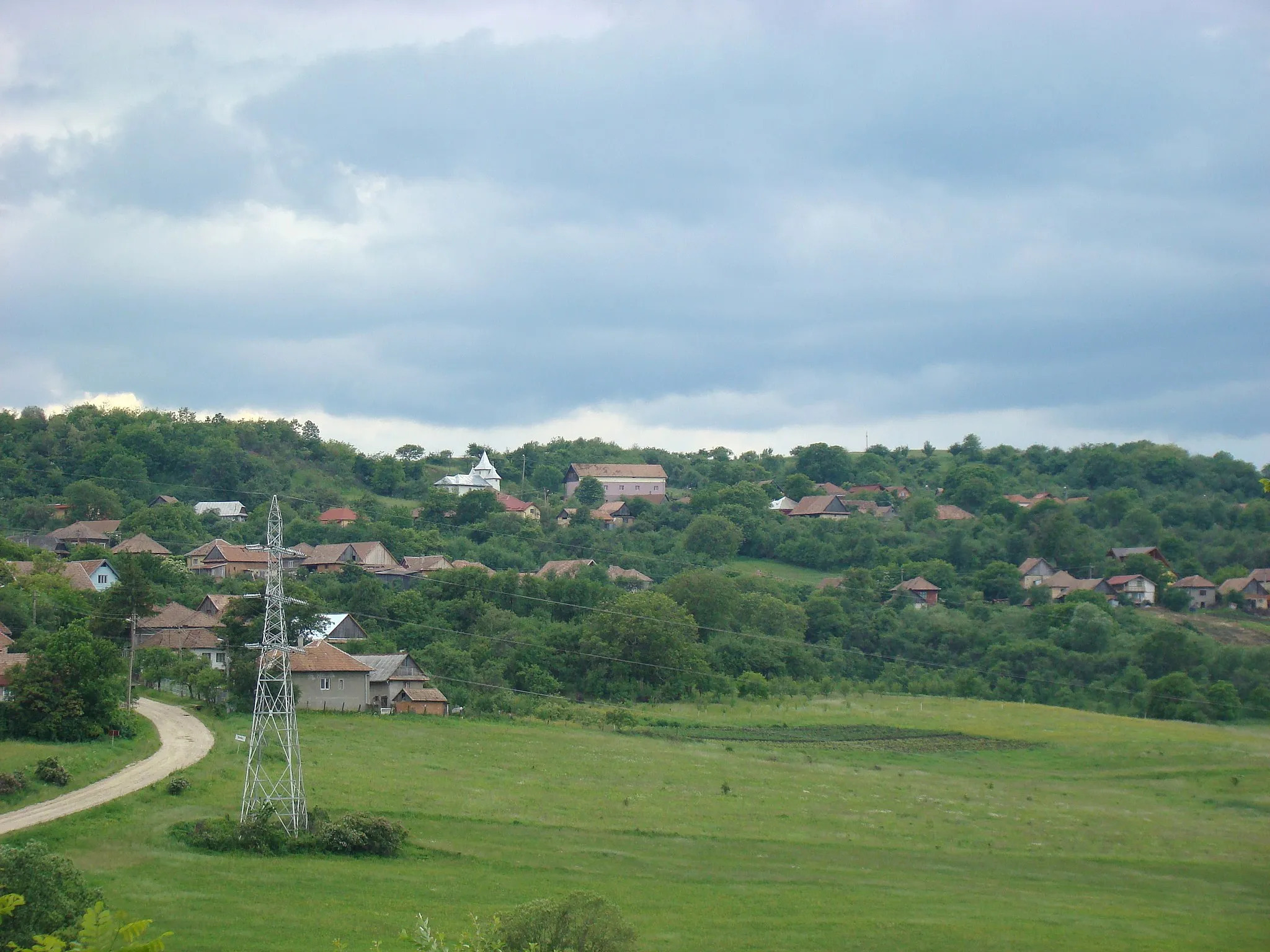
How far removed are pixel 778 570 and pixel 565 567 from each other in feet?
76.7

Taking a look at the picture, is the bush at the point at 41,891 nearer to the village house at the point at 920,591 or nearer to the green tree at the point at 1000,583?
the village house at the point at 920,591

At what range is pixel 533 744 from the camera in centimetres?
4569

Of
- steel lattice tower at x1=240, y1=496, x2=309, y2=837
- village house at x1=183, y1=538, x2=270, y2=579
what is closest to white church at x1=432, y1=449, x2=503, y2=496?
village house at x1=183, y1=538, x2=270, y2=579

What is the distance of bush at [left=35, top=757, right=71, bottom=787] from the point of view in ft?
109

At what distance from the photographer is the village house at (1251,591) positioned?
313 ft

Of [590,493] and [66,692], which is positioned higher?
[590,493]

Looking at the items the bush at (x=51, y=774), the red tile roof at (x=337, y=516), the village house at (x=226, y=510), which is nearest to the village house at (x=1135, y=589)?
the red tile roof at (x=337, y=516)

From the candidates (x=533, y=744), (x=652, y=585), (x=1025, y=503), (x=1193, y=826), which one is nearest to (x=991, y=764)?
(x=1193, y=826)

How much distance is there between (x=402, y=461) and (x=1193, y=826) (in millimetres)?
108838

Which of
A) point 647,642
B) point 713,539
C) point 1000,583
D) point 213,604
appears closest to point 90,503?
point 213,604

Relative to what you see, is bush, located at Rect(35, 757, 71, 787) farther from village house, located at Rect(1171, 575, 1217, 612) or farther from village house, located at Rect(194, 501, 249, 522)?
village house, located at Rect(1171, 575, 1217, 612)

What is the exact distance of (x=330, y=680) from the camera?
51.8 metres

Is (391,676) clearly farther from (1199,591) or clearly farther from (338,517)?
(1199,591)

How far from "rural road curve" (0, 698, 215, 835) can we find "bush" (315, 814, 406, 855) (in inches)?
250
